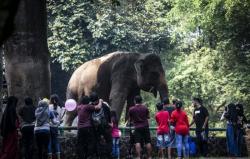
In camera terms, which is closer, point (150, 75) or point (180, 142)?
point (180, 142)

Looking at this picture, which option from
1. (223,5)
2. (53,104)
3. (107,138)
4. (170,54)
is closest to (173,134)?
(107,138)

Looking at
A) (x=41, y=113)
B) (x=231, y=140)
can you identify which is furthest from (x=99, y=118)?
(x=231, y=140)

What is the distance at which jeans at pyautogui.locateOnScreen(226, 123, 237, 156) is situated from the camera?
18.3m

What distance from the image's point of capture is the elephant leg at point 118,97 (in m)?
20.2

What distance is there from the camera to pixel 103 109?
560 inches

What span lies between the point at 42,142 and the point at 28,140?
37cm

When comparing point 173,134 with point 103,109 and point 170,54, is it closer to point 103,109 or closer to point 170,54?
point 103,109

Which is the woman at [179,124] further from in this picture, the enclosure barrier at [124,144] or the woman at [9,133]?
the woman at [9,133]

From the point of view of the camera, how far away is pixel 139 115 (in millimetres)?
13852

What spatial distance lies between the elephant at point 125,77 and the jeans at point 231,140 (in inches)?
115

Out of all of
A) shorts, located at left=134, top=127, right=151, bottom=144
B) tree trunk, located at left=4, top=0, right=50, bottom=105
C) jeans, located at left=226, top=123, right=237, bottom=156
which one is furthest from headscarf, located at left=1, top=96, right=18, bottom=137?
jeans, located at left=226, top=123, right=237, bottom=156

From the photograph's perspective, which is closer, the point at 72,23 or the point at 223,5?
the point at 223,5

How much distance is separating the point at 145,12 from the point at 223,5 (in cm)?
1273

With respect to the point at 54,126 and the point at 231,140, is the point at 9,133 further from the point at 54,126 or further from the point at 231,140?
the point at 231,140
